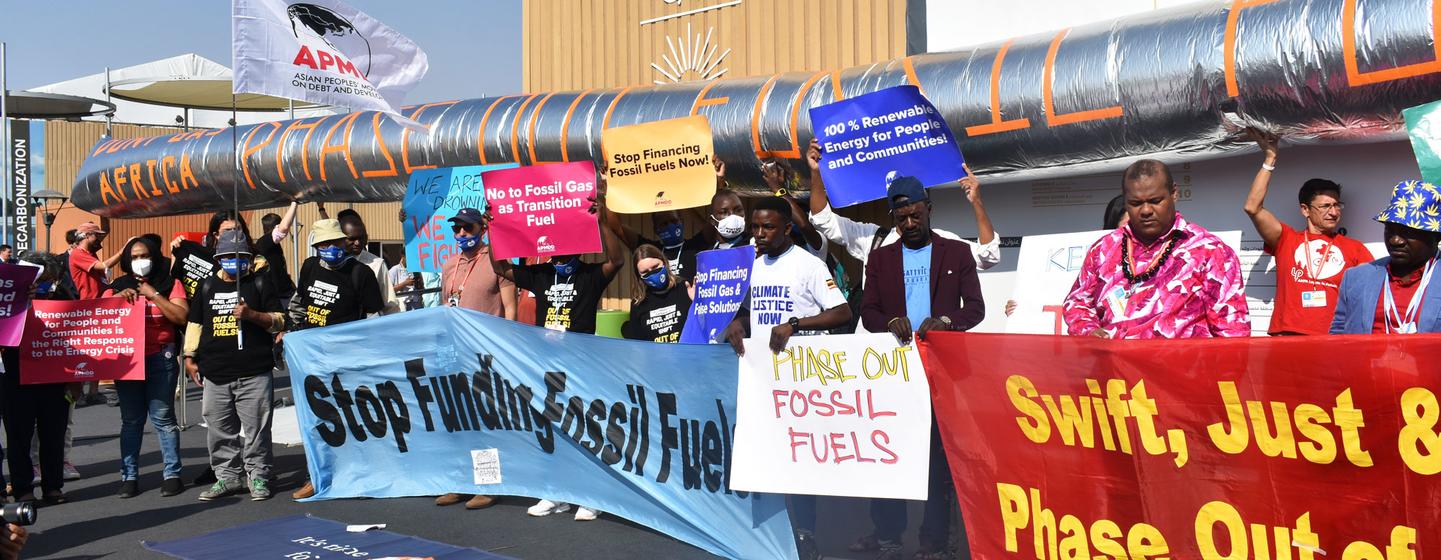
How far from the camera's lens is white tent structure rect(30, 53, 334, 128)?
20.7m

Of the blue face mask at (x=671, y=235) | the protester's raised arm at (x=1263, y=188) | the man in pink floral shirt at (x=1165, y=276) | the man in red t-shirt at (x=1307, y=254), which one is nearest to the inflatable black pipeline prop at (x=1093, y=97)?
the protester's raised arm at (x=1263, y=188)

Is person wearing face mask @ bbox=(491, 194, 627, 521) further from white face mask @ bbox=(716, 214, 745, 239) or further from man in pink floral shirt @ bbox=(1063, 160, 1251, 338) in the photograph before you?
man in pink floral shirt @ bbox=(1063, 160, 1251, 338)

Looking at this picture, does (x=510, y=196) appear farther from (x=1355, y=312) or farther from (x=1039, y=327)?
(x=1355, y=312)

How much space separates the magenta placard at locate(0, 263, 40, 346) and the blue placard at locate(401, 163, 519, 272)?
2.63 metres

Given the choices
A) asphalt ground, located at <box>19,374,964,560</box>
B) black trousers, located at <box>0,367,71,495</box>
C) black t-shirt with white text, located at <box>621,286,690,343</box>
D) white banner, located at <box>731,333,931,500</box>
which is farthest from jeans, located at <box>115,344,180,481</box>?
white banner, located at <box>731,333,931,500</box>

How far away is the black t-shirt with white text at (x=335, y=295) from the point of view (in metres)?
7.85

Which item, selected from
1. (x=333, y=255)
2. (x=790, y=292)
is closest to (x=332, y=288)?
(x=333, y=255)

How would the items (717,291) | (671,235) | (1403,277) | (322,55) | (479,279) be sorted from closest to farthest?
1. (1403,277)
2. (717,291)
3. (671,235)
4. (479,279)
5. (322,55)

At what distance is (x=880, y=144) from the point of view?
655 centimetres

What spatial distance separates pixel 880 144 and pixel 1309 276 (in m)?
2.29

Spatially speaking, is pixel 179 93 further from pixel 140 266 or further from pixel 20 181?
pixel 140 266

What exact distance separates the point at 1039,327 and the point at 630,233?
129 inches

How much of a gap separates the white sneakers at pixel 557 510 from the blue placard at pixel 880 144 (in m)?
2.20

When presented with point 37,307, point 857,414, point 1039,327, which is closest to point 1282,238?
point 1039,327
